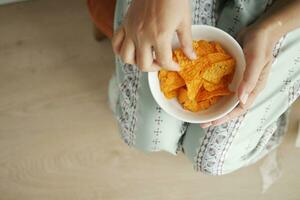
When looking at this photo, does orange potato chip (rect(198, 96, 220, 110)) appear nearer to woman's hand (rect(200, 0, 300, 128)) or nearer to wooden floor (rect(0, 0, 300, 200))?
woman's hand (rect(200, 0, 300, 128))

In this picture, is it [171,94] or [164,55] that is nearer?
[164,55]

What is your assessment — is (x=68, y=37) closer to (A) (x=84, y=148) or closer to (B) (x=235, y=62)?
(A) (x=84, y=148)

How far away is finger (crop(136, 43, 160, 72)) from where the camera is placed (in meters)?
0.64

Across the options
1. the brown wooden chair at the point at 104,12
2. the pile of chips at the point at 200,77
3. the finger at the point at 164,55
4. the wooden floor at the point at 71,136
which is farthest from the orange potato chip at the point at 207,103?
the wooden floor at the point at 71,136

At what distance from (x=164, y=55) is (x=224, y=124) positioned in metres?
0.25

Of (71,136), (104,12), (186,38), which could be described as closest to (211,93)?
(186,38)

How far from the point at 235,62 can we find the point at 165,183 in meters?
0.49

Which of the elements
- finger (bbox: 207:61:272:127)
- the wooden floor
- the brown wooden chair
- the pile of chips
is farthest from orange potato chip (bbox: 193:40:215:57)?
the wooden floor

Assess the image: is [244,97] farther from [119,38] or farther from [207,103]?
[119,38]

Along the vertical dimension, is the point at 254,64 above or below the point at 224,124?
above

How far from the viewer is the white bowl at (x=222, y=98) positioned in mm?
702

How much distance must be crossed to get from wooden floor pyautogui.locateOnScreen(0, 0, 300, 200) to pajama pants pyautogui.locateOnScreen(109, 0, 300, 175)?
14cm

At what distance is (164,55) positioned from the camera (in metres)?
0.64

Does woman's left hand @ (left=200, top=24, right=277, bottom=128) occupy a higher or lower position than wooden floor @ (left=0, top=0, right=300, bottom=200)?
higher
